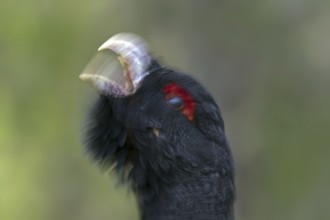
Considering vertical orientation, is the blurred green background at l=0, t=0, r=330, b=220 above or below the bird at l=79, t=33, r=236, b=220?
below

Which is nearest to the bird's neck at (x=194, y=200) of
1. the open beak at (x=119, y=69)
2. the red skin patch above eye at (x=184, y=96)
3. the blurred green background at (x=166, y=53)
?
the red skin patch above eye at (x=184, y=96)

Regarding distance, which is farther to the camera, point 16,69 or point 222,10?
point 16,69

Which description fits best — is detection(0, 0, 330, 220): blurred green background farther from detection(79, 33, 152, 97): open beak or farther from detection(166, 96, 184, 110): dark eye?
detection(166, 96, 184, 110): dark eye

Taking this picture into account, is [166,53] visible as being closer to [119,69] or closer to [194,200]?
[119,69]

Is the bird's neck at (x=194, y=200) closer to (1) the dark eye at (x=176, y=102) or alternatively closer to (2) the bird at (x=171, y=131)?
(2) the bird at (x=171, y=131)

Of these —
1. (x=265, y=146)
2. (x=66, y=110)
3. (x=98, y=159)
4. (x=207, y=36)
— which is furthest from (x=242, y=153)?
(x=98, y=159)

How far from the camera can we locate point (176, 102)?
15.5 feet

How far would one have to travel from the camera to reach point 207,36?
11.0 meters

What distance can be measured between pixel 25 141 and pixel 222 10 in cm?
330

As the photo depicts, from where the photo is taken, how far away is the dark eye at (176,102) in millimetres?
4723

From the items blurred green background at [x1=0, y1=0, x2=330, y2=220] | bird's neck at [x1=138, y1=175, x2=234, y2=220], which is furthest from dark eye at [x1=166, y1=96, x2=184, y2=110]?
blurred green background at [x1=0, y1=0, x2=330, y2=220]

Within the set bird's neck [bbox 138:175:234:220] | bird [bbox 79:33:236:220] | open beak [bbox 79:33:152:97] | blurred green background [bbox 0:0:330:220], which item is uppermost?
open beak [bbox 79:33:152:97]

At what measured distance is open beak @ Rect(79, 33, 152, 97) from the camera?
4742 mm

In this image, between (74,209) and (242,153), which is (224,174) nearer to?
(242,153)
